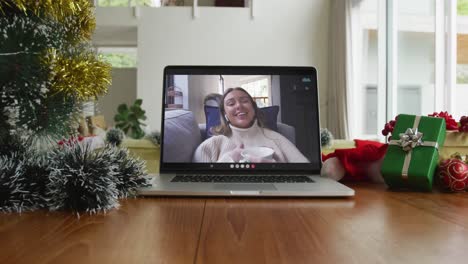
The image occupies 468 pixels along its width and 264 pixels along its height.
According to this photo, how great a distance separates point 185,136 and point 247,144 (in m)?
0.13

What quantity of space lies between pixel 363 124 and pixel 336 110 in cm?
38

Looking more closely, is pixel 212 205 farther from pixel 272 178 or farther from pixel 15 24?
pixel 15 24

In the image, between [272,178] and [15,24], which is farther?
[272,178]

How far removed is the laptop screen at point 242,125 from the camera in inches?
36.0

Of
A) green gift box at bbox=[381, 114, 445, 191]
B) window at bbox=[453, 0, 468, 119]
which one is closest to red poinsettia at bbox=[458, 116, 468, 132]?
green gift box at bbox=[381, 114, 445, 191]

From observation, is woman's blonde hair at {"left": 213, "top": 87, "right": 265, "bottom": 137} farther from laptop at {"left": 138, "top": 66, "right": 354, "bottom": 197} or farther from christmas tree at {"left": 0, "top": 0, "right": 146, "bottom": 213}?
christmas tree at {"left": 0, "top": 0, "right": 146, "bottom": 213}

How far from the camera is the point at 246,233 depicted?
48 centimetres

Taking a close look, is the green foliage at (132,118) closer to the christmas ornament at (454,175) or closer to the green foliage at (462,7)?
the green foliage at (462,7)

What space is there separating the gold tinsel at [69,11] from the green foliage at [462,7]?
137 inches

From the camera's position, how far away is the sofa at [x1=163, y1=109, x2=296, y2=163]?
92 centimetres

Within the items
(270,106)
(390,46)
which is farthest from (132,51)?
(270,106)

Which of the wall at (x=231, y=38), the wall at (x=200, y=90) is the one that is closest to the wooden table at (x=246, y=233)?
the wall at (x=200, y=90)

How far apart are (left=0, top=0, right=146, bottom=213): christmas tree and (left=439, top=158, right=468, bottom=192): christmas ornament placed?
0.54 meters

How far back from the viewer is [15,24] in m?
0.65
